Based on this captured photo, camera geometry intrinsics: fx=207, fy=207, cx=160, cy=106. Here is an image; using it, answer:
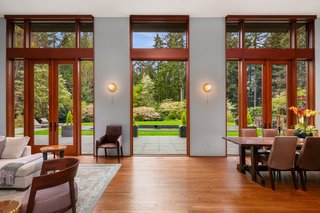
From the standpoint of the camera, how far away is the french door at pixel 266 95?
237 inches

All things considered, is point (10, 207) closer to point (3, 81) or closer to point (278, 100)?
point (3, 81)

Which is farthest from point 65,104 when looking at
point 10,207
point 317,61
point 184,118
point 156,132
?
point 317,61

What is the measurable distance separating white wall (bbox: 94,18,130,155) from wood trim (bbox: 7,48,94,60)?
1.07 ft

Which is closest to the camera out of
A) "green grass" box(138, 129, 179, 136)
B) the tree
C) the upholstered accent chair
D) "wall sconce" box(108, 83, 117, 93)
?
the upholstered accent chair

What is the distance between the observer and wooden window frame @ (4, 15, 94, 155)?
5.85 metres

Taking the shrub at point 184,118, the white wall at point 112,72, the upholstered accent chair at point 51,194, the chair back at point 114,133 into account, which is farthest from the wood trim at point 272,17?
the upholstered accent chair at point 51,194

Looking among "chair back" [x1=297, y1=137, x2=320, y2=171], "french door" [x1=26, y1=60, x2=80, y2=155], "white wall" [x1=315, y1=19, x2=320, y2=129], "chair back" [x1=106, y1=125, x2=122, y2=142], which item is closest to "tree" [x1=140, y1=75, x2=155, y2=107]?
"french door" [x1=26, y1=60, x2=80, y2=155]

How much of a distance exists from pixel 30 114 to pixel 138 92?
423 centimetres

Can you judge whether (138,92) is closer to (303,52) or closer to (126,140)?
(126,140)

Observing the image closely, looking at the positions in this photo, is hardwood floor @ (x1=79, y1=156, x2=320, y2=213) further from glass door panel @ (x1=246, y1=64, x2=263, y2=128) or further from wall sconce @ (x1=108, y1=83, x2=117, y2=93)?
wall sconce @ (x1=108, y1=83, x2=117, y2=93)

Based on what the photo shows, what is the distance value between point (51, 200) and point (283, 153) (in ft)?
11.8

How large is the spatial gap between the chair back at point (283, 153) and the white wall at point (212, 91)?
2265 millimetres

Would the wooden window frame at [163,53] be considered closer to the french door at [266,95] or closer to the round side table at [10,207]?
the french door at [266,95]

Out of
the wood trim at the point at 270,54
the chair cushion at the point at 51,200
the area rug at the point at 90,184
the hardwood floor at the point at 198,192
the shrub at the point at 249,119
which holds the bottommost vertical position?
the hardwood floor at the point at 198,192
